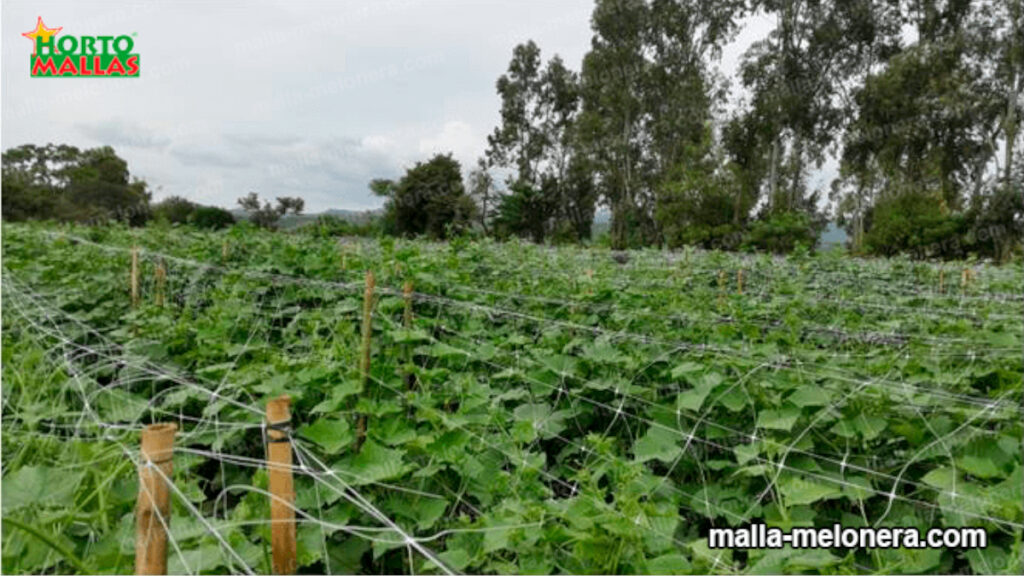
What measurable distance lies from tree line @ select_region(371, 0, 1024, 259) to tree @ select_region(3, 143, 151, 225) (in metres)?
13.2

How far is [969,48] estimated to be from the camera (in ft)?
64.6

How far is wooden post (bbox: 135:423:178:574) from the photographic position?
121cm

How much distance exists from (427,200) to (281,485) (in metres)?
25.9

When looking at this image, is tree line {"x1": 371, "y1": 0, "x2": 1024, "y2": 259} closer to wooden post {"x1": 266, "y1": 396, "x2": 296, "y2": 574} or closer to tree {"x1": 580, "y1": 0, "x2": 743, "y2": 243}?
tree {"x1": 580, "y1": 0, "x2": 743, "y2": 243}

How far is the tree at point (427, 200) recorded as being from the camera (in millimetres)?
26484

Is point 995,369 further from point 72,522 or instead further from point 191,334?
point 191,334

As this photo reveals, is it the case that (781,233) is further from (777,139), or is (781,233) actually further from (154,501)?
(154,501)

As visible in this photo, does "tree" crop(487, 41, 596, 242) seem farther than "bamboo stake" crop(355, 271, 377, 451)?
Yes

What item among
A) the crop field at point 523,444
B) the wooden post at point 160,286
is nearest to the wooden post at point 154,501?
the crop field at point 523,444

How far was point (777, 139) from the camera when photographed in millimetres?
22891

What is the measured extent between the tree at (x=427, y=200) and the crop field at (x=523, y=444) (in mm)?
22741

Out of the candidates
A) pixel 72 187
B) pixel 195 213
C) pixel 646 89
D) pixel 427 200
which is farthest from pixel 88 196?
pixel 646 89

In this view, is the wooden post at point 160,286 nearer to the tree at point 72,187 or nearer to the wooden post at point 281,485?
the wooden post at point 281,485

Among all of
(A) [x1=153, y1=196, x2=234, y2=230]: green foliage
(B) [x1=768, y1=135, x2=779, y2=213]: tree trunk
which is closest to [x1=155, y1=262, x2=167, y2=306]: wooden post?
(A) [x1=153, y1=196, x2=234, y2=230]: green foliage
